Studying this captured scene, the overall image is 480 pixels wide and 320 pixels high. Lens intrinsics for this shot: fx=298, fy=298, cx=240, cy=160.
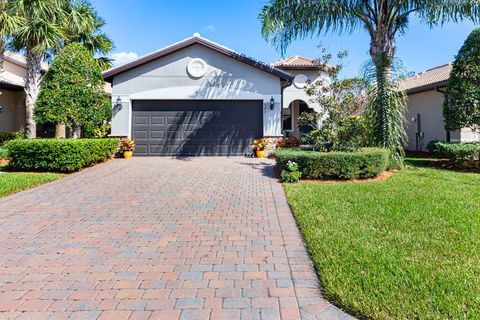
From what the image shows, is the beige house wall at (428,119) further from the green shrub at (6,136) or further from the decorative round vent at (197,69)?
the green shrub at (6,136)

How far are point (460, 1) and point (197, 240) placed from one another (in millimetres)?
12124

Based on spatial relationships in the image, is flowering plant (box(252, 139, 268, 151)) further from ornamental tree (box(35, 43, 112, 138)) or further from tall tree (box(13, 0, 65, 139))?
tall tree (box(13, 0, 65, 139))

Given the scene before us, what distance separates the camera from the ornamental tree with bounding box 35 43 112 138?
1115 cm

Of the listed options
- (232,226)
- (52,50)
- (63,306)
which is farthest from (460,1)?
(52,50)

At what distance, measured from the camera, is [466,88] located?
10.1 m

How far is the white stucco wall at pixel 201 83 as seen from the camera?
13969mm

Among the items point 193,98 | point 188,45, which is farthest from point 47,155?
point 188,45

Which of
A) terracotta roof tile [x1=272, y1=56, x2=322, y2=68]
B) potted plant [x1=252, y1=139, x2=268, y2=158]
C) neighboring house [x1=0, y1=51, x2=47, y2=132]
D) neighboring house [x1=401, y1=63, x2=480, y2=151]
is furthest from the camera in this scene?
terracotta roof tile [x1=272, y1=56, x2=322, y2=68]

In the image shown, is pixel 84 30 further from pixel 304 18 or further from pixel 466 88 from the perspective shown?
pixel 466 88

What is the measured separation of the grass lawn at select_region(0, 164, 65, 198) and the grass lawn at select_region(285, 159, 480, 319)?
262 inches

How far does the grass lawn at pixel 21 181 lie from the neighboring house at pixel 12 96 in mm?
11270

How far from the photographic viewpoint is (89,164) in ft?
36.1

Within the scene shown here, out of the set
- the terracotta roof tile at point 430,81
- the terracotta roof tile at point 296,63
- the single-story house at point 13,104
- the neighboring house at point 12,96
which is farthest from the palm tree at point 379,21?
the neighboring house at point 12,96

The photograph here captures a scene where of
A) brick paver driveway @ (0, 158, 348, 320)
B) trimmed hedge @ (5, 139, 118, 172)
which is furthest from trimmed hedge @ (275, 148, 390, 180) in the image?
trimmed hedge @ (5, 139, 118, 172)
